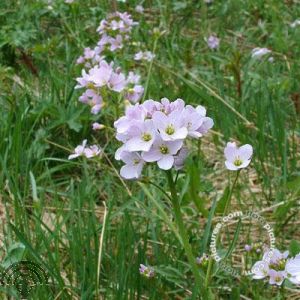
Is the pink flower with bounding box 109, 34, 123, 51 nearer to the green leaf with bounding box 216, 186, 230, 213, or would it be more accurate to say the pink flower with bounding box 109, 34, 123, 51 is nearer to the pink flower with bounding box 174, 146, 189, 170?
the green leaf with bounding box 216, 186, 230, 213

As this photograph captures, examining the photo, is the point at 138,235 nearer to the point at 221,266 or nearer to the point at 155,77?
the point at 221,266

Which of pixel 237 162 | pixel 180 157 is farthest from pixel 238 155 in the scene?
pixel 180 157

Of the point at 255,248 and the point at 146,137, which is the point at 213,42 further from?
the point at 146,137

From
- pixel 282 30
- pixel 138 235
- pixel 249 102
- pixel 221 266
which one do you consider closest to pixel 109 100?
pixel 138 235

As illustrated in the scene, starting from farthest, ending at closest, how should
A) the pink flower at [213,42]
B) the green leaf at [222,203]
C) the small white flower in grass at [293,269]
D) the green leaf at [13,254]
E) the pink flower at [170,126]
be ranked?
the pink flower at [213,42] < the green leaf at [222,203] < the green leaf at [13,254] < the small white flower in grass at [293,269] < the pink flower at [170,126]

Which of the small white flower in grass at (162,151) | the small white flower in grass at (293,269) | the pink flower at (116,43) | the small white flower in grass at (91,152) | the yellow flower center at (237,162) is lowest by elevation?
the pink flower at (116,43)

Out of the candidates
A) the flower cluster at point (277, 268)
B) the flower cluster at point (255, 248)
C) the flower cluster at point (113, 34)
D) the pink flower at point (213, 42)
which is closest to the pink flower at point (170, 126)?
the flower cluster at point (277, 268)

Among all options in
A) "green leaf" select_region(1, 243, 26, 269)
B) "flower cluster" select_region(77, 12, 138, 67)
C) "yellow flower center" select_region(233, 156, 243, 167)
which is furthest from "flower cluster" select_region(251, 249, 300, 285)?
"flower cluster" select_region(77, 12, 138, 67)

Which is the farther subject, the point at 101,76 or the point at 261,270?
the point at 101,76

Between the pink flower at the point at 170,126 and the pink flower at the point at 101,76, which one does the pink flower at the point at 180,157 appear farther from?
the pink flower at the point at 101,76
